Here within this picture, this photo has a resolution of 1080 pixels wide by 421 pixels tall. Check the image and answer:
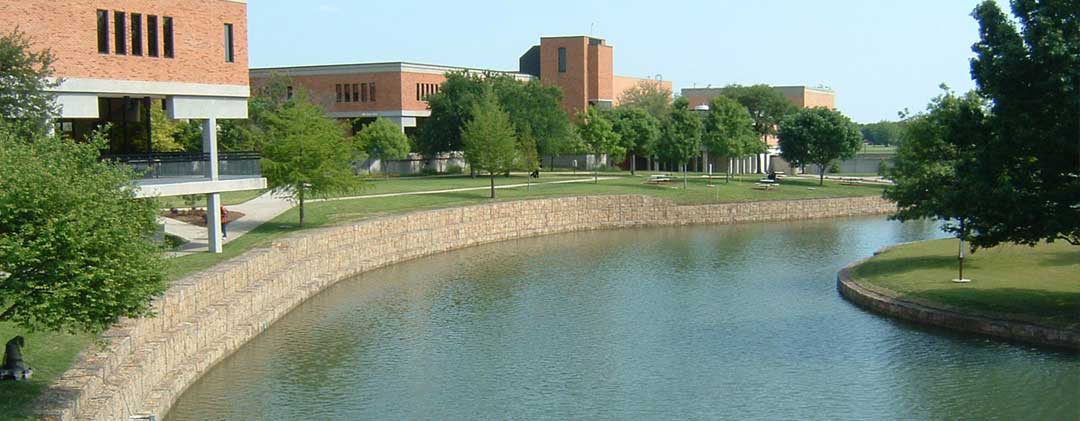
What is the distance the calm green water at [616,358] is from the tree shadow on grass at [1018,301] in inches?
48.7

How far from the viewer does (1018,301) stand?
26078mm

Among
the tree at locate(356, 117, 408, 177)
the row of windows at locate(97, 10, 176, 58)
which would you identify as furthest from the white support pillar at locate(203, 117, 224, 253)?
the tree at locate(356, 117, 408, 177)

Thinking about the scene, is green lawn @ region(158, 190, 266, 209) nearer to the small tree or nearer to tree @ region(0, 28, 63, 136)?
tree @ region(0, 28, 63, 136)

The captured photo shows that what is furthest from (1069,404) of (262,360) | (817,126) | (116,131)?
(817,126)

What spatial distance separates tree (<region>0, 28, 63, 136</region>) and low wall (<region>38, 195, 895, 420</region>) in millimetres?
4839

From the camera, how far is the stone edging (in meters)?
23.3

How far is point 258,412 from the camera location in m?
19.7

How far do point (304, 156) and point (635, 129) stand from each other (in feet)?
153

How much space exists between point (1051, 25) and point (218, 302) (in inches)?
761

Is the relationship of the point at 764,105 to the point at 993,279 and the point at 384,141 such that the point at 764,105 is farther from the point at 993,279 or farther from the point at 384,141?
the point at 993,279

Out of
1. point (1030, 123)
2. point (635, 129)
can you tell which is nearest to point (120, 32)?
point (1030, 123)

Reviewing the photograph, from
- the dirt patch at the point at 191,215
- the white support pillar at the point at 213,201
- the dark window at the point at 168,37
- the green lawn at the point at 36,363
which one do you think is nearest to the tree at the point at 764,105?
the dirt patch at the point at 191,215

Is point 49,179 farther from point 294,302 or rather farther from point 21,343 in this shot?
point 294,302

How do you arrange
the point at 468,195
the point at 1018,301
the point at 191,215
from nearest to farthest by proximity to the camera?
the point at 1018,301 → the point at 191,215 → the point at 468,195
